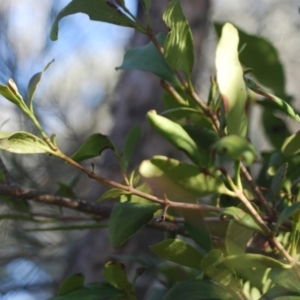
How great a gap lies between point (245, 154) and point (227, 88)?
0.26 feet

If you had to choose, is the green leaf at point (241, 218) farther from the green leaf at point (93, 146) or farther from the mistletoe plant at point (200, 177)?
the green leaf at point (93, 146)

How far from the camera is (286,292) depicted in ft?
1.36

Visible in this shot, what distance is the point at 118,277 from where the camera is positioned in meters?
0.52

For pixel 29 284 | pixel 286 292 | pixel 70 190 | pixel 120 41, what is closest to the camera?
pixel 286 292

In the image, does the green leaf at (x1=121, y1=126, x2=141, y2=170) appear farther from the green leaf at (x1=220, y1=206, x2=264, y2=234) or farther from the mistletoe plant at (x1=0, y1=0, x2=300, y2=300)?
the green leaf at (x1=220, y1=206, x2=264, y2=234)

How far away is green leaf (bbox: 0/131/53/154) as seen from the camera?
421 mm

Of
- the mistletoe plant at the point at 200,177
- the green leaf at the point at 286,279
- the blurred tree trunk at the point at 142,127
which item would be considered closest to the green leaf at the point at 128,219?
the mistletoe plant at the point at 200,177

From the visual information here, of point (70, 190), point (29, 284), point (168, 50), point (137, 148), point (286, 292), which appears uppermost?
point (168, 50)

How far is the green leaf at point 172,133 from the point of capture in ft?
1.13

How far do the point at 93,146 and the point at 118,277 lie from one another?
117mm

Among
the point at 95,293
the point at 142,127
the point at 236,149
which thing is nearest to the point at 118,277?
the point at 95,293

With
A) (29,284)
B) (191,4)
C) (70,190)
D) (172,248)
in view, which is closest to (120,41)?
(191,4)

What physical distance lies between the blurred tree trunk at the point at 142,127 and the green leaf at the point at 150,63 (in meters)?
0.55

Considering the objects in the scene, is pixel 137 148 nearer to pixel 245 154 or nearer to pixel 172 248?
pixel 172 248
